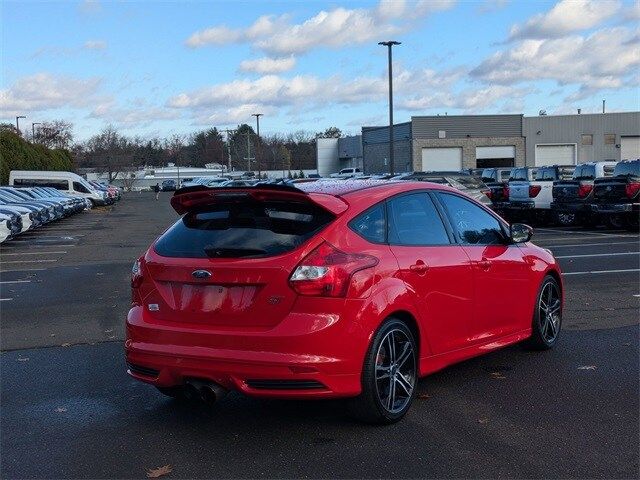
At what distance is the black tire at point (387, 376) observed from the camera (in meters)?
5.12

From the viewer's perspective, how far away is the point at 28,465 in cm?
478

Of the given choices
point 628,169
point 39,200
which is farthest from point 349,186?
point 39,200

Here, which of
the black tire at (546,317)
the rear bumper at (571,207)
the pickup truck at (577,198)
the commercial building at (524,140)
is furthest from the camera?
the commercial building at (524,140)

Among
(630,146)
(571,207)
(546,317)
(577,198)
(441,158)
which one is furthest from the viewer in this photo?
(630,146)

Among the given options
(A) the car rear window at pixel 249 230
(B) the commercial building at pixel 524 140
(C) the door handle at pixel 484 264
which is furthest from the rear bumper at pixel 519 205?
(B) the commercial building at pixel 524 140

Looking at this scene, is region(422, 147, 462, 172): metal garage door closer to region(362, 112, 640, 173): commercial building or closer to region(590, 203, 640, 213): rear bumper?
region(362, 112, 640, 173): commercial building

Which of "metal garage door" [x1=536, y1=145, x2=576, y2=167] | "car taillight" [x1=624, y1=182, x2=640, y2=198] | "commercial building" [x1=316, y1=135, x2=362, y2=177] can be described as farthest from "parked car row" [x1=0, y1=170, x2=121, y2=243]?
"metal garage door" [x1=536, y1=145, x2=576, y2=167]

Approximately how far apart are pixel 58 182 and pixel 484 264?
45.2m

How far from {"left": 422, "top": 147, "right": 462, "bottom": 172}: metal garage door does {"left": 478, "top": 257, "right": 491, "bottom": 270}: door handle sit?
55.4 m

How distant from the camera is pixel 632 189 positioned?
2092 centimetres

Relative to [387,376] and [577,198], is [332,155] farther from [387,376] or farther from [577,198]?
[387,376]

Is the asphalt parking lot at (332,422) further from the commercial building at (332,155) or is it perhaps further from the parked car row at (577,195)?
the commercial building at (332,155)

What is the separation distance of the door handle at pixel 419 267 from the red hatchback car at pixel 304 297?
0.04 ft

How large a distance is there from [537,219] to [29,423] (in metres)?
22.4
